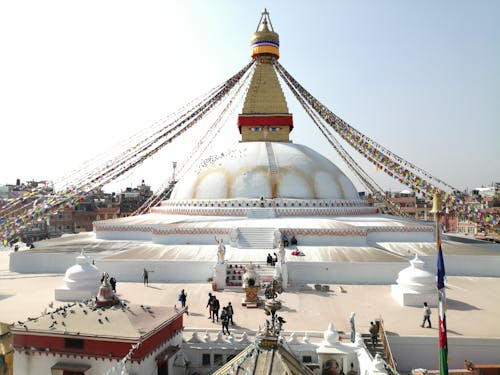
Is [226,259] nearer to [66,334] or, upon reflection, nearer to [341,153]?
[66,334]

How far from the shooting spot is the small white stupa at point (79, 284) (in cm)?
1078

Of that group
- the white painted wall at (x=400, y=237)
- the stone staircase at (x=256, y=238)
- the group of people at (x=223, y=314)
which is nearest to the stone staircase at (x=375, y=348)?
the group of people at (x=223, y=314)

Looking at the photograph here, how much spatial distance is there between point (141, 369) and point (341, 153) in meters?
16.9

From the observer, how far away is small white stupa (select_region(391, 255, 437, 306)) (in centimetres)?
1018

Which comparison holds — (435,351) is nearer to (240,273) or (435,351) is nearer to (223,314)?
(223,314)

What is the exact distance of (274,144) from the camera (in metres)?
21.0

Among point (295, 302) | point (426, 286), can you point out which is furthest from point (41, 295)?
point (426, 286)

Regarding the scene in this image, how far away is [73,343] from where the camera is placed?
→ 589 centimetres

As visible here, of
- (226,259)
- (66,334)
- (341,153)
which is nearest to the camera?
(66,334)

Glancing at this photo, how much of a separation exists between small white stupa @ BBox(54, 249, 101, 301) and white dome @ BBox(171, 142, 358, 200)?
27.9 feet

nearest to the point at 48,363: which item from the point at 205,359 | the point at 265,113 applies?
the point at 205,359

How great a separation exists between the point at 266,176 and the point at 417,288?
32.3 ft

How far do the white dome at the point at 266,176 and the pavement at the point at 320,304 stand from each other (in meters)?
7.16

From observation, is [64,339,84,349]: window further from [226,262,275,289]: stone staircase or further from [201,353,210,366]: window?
[226,262,275,289]: stone staircase
